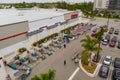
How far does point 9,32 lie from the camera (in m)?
29.7

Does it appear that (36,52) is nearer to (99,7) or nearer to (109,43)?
(109,43)

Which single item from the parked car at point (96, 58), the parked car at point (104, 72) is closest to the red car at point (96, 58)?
the parked car at point (96, 58)

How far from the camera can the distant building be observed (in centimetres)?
10300

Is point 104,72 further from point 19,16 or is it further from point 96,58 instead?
point 19,16

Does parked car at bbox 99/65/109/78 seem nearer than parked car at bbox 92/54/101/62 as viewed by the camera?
Yes

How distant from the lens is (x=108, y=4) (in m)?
109

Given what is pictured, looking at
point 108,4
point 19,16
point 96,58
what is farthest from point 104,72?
point 108,4

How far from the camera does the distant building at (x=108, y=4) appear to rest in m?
103

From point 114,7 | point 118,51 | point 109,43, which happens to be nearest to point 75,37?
point 109,43

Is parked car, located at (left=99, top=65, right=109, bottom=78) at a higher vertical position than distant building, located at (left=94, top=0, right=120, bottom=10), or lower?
lower

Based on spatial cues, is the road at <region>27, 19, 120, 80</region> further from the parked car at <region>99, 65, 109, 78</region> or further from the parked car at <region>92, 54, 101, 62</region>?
the parked car at <region>92, 54, 101, 62</region>

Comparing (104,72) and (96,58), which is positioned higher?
(96,58)

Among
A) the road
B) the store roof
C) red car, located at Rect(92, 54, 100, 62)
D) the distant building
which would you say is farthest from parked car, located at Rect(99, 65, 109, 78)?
the distant building

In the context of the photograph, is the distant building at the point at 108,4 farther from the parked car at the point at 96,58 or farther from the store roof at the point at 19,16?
the parked car at the point at 96,58
